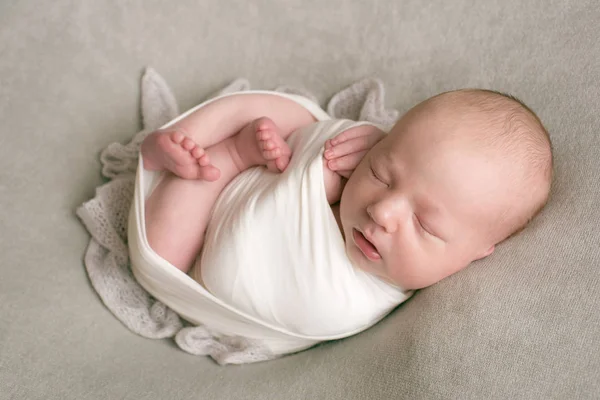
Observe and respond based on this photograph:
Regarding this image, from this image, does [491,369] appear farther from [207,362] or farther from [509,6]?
[509,6]

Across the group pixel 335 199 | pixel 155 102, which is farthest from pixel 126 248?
pixel 335 199

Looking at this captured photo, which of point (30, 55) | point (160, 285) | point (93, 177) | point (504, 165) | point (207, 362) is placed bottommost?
point (207, 362)

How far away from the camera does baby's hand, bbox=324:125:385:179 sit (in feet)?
3.34

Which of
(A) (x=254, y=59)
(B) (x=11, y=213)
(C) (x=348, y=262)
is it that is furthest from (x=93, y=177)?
(C) (x=348, y=262)

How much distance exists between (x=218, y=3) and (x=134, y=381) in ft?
2.82

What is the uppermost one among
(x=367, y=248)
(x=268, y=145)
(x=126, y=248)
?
(x=268, y=145)

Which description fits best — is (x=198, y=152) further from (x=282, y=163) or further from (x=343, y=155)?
(x=343, y=155)

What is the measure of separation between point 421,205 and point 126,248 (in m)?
0.65

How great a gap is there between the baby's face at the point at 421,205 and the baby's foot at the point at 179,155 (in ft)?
0.90

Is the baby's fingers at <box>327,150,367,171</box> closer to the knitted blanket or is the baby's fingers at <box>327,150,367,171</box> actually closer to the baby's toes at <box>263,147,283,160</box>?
the baby's toes at <box>263,147,283,160</box>

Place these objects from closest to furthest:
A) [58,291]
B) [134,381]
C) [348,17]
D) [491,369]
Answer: [491,369] < [134,381] < [58,291] < [348,17]

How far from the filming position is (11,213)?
3.63 feet

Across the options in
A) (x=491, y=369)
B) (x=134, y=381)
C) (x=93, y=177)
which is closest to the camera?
(x=491, y=369)

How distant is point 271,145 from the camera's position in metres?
1.06
